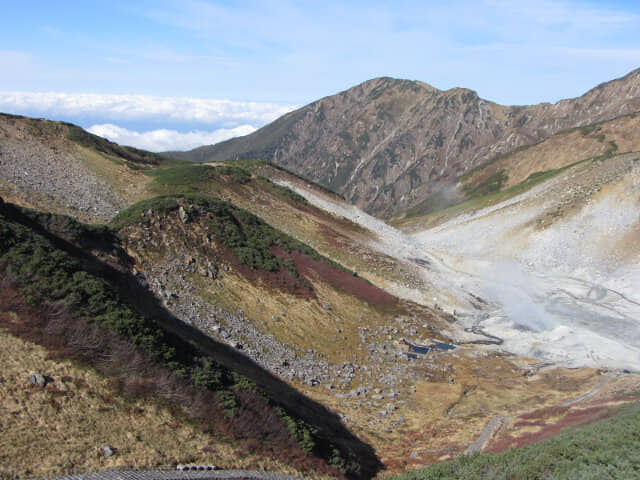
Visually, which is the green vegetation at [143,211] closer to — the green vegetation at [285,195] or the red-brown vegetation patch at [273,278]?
the red-brown vegetation patch at [273,278]

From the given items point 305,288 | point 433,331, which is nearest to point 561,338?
point 433,331

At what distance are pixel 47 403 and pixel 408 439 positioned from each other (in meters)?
18.4

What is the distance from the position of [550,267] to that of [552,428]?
52.4m

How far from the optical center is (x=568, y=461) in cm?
1436

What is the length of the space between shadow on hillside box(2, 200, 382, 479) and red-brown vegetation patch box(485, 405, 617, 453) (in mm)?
6558

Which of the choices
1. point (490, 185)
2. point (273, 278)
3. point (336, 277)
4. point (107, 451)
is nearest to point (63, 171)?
point (273, 278)

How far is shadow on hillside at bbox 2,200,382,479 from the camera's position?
2303cm

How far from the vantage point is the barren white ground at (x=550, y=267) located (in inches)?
1715

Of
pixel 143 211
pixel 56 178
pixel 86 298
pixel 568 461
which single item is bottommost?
pixel 568 461

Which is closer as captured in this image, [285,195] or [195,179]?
[195,179]

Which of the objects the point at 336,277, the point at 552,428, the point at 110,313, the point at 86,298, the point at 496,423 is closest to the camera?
the point at 110,313

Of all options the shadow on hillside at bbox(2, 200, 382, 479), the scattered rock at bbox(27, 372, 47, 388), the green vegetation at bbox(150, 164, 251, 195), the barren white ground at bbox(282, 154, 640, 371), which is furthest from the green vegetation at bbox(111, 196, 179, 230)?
the barren white ground at bbox(282, 154, 640, 371)

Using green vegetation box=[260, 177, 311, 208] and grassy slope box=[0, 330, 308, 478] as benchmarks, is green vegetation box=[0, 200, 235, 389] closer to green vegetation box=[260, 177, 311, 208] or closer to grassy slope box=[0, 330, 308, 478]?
grassy slope box=[0, 330, 308, 478]

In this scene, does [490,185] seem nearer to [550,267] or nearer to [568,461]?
[550,267]
